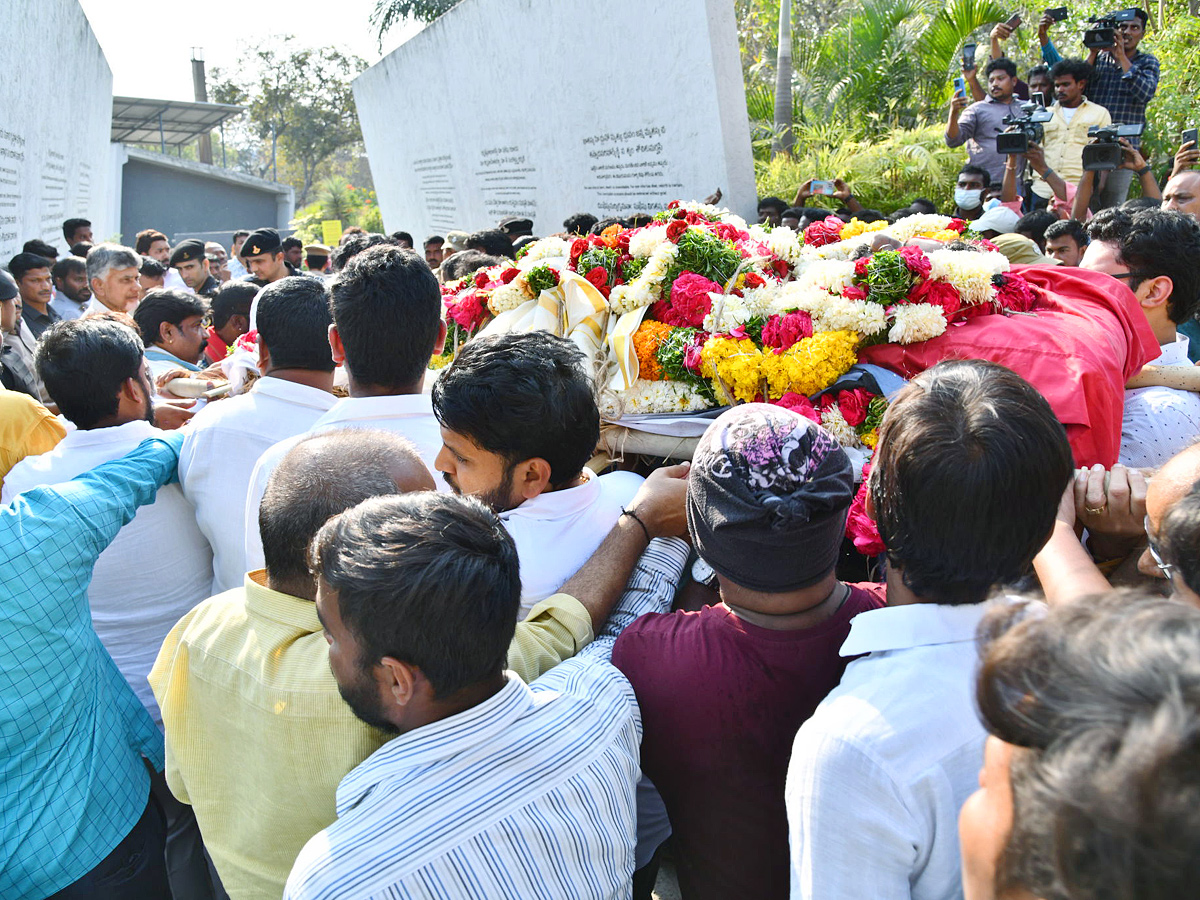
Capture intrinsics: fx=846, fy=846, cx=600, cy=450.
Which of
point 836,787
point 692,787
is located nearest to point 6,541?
point 692,787

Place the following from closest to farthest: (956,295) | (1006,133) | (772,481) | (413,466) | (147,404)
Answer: (772,481) < (413,466) < (956,295) < (147,404) < (1006,133)

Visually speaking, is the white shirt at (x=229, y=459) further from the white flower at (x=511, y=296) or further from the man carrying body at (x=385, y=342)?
the white flower at (x=511, y=296)

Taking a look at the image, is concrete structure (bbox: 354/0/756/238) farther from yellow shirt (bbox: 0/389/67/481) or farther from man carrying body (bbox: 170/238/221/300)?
yellow shirt (bbox: 0/389/67/481)

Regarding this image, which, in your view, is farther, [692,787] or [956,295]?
[956,295]

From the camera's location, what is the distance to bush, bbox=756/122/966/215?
9602mm

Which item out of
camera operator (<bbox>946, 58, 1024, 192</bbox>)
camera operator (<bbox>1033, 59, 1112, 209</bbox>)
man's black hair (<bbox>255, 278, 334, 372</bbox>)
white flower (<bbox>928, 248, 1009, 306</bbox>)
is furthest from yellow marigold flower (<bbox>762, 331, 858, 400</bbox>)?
camera operator (<bbox>946, 58, 1024, 192</bbox>)

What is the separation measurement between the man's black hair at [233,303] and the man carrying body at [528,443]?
10.2ft

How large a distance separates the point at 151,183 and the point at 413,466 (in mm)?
24058

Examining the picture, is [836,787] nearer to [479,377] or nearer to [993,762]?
[993,762]

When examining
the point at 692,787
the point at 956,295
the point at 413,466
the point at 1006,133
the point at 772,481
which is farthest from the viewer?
the point at 1006,133

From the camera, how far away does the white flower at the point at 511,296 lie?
3166mm

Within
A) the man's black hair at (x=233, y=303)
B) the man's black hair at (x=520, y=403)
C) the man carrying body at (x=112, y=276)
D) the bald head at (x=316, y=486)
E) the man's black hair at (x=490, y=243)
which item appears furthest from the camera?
the man's black hair at (x=490, y=243)

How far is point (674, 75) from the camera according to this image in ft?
23.5

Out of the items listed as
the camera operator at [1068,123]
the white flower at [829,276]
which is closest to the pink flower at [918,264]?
the white flower at [829,276]
